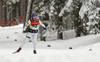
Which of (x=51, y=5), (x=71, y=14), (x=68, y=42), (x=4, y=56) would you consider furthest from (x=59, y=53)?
(x=71, y=14)

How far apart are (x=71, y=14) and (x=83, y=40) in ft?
9.07

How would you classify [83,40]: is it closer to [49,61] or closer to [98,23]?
[98,23]

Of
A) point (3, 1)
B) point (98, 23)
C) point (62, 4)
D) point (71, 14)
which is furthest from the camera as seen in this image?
point (3, 1)

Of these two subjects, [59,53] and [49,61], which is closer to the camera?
[49,61]

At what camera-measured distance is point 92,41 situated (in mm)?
11875

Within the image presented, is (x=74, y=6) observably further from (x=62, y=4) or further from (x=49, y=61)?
(x=49, y=61)

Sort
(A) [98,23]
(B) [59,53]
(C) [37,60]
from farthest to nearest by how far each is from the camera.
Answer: (A) [98,23] → (B) [59,53] → (C) [37,60]

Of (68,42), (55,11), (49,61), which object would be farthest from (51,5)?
(49,61)

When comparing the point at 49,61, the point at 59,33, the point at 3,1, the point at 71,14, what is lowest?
the point at 49,61

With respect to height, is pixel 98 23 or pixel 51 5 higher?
pixel 51 5

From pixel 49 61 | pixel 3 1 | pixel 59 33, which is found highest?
pixel 3 1

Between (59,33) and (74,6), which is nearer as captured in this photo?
(74,6)

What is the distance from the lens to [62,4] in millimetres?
12805

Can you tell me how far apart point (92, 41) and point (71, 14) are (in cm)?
318
